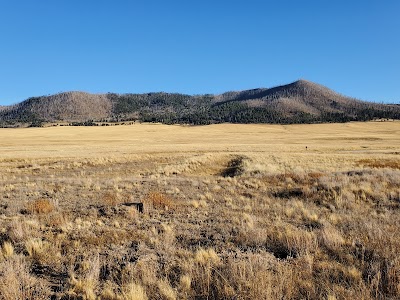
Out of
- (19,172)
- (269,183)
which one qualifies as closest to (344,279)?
(269,183)

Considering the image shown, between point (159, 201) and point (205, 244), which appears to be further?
point (159, 201)

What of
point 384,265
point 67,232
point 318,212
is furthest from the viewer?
point 318,212

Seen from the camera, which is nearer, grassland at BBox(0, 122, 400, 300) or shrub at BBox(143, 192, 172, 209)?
grassland at BBox(0, 122, 400, 300)

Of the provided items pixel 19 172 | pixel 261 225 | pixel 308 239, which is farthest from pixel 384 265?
pixel 19 172

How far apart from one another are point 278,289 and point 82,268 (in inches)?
151

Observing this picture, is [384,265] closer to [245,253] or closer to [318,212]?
[245,253]

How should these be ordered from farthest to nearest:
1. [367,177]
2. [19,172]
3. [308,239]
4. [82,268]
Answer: [19,172]
[367,177]
[308,239]
[82,268]

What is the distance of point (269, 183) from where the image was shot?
18500 millimetres

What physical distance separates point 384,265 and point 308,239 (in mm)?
1828

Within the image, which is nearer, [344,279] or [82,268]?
[344,279]

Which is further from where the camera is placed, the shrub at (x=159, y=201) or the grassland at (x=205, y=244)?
the shrub at (x=159, y=201)

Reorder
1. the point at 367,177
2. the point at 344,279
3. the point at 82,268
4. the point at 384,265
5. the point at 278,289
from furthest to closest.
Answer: the point at 367,177 → the point at 82,268 → the point at 384,265 → the point at 344,279 → the point at 278,289

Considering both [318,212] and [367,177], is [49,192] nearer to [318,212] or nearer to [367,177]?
[318,212]

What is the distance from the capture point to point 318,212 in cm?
1141
